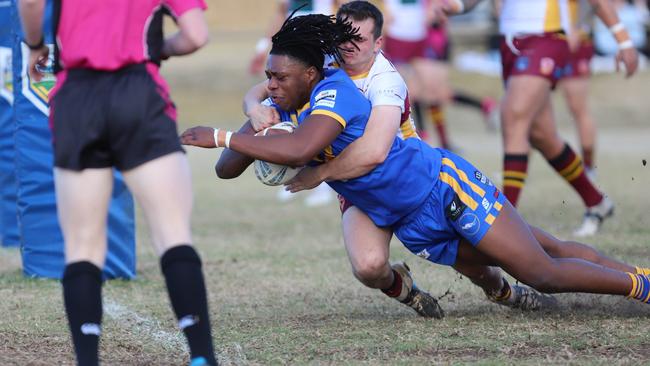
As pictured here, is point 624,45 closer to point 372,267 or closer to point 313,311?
point 313,311

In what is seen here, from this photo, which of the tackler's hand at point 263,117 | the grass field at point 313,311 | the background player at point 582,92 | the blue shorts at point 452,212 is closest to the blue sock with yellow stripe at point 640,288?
the grass field at point 313,311

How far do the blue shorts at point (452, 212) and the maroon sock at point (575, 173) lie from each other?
300 centimetres

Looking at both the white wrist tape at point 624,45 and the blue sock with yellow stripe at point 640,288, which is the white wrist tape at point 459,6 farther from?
the blue sock with yellow stripe at point 640,288

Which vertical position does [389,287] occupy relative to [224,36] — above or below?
above

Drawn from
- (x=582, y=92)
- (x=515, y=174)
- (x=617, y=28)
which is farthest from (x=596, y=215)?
(x=582, y=92)

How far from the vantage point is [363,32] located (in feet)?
15.9

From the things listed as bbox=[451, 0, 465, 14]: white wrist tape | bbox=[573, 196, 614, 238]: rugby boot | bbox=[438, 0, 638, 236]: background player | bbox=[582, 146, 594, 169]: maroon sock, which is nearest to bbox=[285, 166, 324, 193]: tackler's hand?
bbox=[451, 0, 465, 14]: white wrist tape

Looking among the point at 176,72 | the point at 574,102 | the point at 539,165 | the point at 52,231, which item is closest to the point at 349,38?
the point at 52,231

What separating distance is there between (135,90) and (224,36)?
2122 cm

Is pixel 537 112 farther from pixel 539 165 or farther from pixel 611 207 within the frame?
pixel 539 165

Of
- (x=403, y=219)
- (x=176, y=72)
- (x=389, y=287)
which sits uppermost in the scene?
(x=403, y=219)

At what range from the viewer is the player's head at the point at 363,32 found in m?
4.82

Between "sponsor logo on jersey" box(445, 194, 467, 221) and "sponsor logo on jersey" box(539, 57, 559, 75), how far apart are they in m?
2.89

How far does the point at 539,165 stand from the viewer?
539 inches
